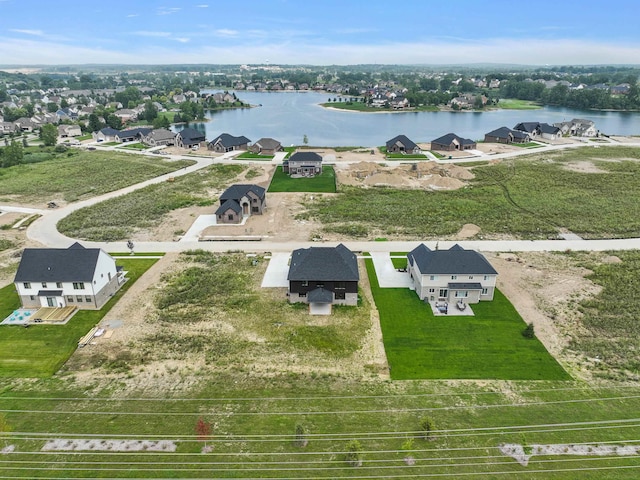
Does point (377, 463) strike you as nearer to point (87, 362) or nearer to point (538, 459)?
point (538, 459)

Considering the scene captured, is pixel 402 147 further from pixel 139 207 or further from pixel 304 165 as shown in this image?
pixel 139 207

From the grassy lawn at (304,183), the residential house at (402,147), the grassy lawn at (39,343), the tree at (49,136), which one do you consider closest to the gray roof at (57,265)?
the grassy lawn at (39,343)

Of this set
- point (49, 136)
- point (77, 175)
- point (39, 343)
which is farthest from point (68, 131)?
point (39, 343)

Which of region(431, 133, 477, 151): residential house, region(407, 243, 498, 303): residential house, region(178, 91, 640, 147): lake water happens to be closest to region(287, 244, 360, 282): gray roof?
region(407, 243, 498, 303): residential house

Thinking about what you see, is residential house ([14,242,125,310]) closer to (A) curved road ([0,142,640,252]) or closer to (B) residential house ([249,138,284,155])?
(A) curved road ([0,142,640,252])

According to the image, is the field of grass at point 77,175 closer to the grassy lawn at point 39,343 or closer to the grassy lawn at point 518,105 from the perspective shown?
the grassy lawn at point 39,343
